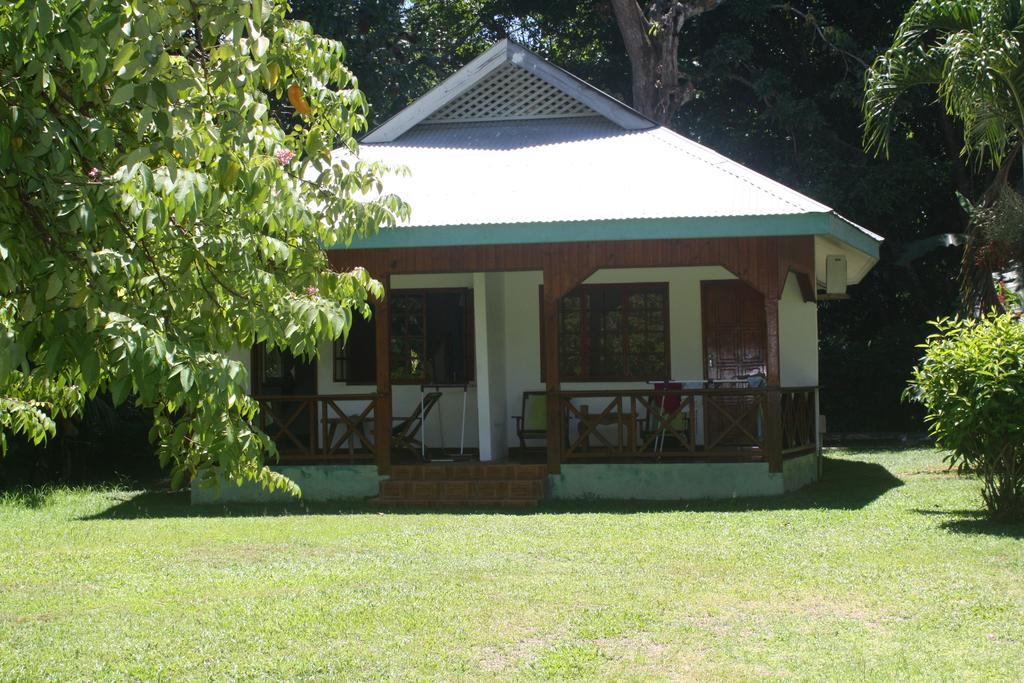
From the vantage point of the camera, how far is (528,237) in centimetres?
1196

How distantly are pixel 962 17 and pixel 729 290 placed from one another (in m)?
4.29

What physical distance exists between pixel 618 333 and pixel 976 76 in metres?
5.32

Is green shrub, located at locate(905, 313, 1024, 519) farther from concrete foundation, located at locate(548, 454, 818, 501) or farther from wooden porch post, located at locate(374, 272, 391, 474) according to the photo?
wooden porch post, located at locate(374, 272, 391, 474)

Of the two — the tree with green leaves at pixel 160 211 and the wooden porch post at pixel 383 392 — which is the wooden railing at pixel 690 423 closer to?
the wooden porch post at pixel 383 392

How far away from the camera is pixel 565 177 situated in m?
13.9

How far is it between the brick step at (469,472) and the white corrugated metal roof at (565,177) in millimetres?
2590

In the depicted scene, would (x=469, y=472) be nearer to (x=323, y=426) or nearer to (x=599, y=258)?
(x=323, y=426)

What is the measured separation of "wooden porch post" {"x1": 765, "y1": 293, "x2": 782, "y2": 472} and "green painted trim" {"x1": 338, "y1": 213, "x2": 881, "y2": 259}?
31.5 inches

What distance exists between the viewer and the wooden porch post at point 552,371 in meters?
12.3

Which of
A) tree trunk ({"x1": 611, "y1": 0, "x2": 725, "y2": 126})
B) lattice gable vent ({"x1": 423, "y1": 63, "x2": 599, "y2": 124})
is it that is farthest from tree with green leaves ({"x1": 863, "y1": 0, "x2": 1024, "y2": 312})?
tree trunk ({"x1": 611, "y1": 0, "x2": 725, "y2": 126})

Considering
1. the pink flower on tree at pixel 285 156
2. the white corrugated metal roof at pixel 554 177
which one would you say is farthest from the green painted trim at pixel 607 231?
the pink flower on tree at pixel 285 156

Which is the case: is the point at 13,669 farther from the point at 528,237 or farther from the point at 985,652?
the point at 528,237

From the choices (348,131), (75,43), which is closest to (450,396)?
(348,131)

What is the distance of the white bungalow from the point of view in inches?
477
